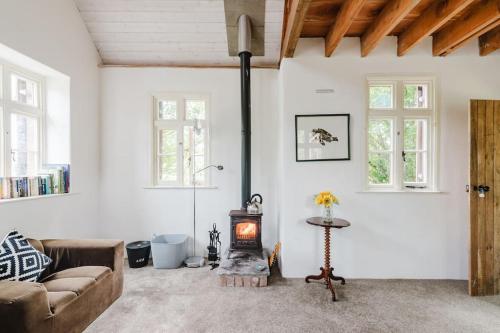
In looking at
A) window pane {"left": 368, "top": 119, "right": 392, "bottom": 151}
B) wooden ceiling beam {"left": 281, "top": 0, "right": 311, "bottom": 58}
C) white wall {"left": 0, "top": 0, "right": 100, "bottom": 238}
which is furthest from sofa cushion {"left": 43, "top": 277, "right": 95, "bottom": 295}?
window pane {"left": 368, "top": 119, "right": 392, "bottom": 151}

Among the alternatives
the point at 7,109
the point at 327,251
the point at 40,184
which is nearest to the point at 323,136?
the point at 327,251

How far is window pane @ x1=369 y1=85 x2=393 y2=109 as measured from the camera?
328 centimetres

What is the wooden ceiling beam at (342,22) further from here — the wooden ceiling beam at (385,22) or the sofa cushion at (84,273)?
the sofa cushion at (84,273)

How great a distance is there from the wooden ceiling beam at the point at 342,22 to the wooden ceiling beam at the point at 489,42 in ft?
5.81

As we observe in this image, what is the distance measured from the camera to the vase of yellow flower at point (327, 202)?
111 inches

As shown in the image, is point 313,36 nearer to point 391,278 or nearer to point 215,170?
point 215,170

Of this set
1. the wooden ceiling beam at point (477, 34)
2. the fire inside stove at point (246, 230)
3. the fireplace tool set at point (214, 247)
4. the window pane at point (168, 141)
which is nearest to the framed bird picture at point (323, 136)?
the fire inside stove at point (246, 230)

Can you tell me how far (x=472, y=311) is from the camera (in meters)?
2.43

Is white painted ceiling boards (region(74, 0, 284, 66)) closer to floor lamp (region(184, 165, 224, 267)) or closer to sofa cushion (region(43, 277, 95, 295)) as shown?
floor lamp (region(184, 165, 224, 267))

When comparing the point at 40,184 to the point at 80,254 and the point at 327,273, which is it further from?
the point at 327,273

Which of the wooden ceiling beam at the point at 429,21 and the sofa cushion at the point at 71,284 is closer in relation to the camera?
the sofa cushion at the point at 71,284

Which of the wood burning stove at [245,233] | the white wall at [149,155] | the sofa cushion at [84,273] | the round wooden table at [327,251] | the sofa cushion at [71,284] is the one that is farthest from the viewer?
the white wall at [149,155]

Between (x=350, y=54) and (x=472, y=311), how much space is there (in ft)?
9.60

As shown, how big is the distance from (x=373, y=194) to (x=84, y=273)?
3.03 m
